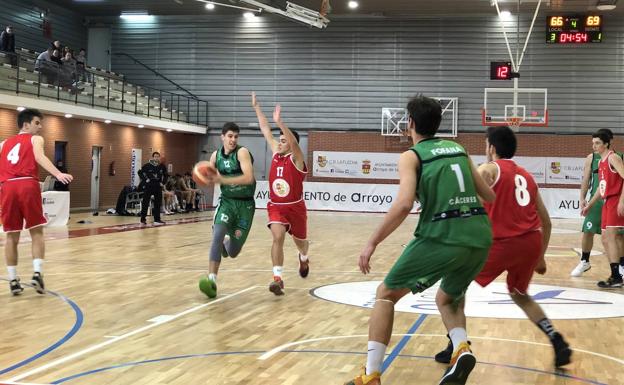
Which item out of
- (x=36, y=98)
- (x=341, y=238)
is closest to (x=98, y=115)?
(x=36, y=98)

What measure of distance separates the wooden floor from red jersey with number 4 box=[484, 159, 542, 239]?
966 millimetres

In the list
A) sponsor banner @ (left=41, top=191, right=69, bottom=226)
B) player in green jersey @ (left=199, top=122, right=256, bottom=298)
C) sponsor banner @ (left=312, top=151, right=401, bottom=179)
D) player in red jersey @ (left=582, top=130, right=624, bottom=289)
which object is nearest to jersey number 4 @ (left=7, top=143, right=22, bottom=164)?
player in green jersey @ (left=199, top=122, right=256, bottom=298)

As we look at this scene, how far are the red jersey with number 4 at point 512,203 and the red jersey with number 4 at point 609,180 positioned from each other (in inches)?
163

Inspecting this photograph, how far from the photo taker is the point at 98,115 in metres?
22.2

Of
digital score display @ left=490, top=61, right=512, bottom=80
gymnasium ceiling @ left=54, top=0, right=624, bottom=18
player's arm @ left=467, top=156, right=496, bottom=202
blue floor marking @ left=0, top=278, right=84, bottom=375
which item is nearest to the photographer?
player's arm @ left=467, top=156, right=496, bottom=202

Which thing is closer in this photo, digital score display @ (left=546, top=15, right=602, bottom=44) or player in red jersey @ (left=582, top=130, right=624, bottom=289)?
player in red jersey @ (left=582, top=130, right=624, bottom=289)

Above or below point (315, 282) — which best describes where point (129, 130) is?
above

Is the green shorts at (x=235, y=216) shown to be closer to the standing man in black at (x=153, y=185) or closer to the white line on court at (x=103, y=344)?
the white line on court at (x=103, y=344)

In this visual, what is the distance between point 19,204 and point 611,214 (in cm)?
699

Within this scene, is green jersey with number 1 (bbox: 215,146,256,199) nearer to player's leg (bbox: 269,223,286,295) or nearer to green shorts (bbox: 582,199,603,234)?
player's leg (bbox: 269,223,286,295)

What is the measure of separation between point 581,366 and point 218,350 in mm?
2604

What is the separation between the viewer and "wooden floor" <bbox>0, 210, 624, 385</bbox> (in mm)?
4457

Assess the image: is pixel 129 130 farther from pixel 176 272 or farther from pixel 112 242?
pixel 176 272

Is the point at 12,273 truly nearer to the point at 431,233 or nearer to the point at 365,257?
the point at 365,257
